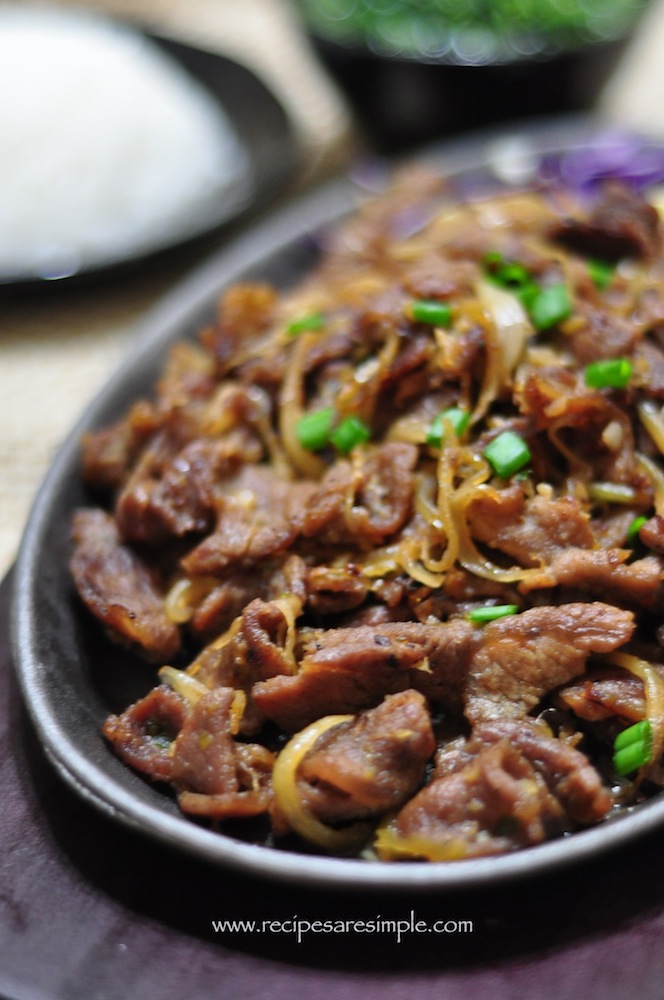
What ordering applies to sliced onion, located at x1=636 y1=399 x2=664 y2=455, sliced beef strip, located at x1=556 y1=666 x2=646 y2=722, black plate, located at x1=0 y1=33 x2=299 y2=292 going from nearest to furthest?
1. sliced beef strip, located at x1=556 y1=666 x2=646 y2=722
2. sliced onion, located at x1=636 y1=399 x2=664 y2=455
3. black plate, located at x1=0 y1=33 x2=299 y2=292

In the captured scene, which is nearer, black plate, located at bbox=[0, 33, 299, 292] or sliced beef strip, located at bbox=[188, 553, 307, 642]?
sliced beef strip, located at bbox=[188, 553, 307, 642]

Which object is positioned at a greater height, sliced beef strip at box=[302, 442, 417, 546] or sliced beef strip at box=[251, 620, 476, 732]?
sliced beef strip at box=[302, 442, 417, 546]

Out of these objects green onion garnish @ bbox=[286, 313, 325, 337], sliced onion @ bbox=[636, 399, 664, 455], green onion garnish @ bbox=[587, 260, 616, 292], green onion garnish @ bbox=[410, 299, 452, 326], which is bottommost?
green onion garnish @ bbox=[286, 313, 325, 337]

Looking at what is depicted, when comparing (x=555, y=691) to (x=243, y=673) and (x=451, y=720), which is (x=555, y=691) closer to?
(x=451, y=720)

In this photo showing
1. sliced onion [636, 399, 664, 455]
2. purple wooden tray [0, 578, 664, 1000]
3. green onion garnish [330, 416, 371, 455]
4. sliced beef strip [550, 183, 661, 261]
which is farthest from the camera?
sliced beef strip [550, 183, 661, 261]

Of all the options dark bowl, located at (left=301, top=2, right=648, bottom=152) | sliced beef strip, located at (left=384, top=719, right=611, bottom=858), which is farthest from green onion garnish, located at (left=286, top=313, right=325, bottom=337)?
dark bowl, located at (left=301, top=2, right=648, bottom=152)

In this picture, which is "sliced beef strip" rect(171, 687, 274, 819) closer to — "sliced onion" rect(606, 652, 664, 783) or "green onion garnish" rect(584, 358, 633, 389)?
"sliced onion" rect(606, 652, 664, 783)
